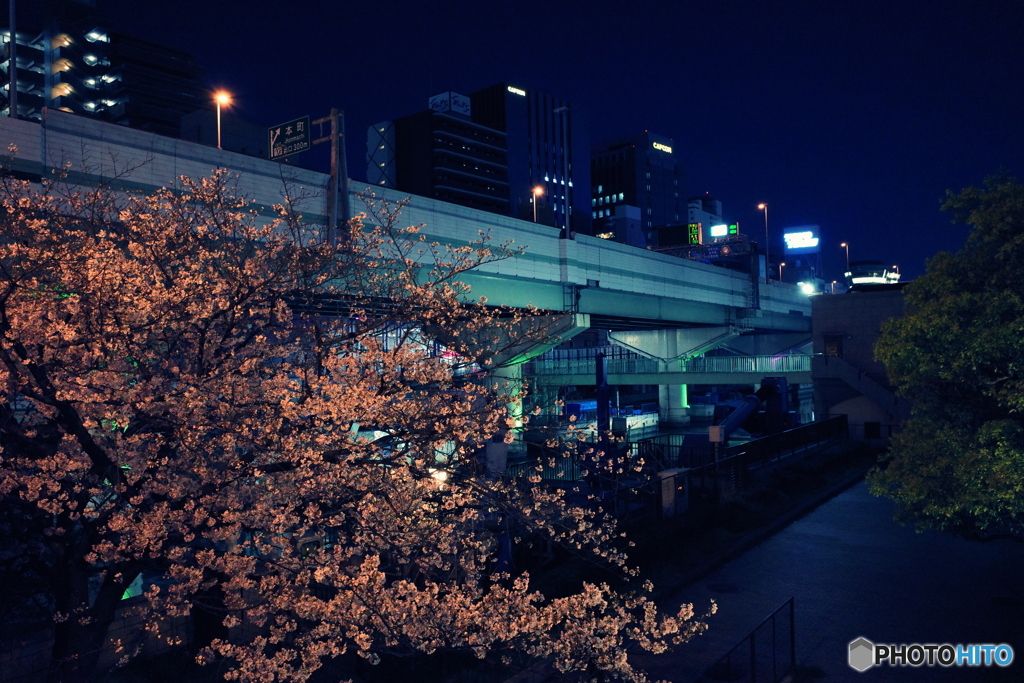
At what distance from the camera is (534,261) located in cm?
2973

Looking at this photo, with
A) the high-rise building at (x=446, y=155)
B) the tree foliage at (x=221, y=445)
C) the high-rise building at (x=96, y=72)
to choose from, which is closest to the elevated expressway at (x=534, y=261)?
the tree foliage at (x=221, y=445)

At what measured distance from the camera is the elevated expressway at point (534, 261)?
15.9 metres

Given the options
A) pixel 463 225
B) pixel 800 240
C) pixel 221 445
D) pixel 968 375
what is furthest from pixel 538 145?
pixel 221 445

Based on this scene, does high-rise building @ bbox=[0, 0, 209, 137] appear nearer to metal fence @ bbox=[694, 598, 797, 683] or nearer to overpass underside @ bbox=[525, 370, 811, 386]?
overpass underside @ bbox=[525, 370, 811, 386]

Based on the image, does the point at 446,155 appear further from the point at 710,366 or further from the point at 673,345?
the point at 710,366

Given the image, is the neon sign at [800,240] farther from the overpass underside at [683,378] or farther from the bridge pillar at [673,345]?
the overpass underside at [683,378]

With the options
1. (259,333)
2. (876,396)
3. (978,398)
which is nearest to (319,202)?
(259,333)

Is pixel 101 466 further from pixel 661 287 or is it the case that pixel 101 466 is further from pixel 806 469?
pixel 661 287

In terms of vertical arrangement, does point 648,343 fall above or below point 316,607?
above

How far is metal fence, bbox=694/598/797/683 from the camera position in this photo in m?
10.5

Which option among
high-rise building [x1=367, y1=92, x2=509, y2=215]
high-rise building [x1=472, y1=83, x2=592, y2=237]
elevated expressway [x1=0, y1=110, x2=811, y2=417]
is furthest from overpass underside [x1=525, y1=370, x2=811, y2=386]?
high-rise building [x1=472, y1=83, x2=592, y2=237]

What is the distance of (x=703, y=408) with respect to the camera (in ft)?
221

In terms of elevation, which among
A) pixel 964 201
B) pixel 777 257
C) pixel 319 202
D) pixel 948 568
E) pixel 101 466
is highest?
pixel 777 257

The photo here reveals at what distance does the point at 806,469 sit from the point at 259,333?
23339 mm
